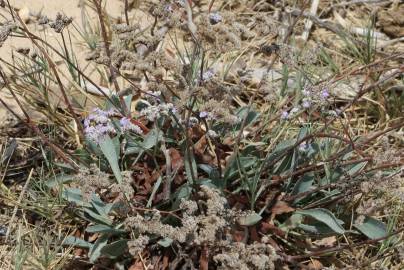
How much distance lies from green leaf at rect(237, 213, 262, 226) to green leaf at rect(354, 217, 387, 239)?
0.43 metres

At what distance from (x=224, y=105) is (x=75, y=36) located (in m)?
1.80

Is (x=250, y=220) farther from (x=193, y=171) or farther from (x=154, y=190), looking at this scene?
(x=154, y=190)

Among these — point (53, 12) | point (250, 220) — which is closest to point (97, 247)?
point (250, 220)

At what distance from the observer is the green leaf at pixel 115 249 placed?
2.51 metres

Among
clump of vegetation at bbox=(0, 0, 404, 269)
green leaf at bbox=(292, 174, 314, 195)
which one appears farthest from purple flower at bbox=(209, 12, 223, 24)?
green leaf at bbox=(292, 174, 314, 195)

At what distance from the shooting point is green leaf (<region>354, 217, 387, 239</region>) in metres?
2.60

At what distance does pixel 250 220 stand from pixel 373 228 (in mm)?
531

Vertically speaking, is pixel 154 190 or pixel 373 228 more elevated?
pixel 154 190

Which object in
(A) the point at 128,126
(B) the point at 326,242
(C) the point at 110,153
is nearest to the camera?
(A) the point at 128,126

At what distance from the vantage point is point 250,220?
2496mm

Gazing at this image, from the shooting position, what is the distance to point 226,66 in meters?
3.62

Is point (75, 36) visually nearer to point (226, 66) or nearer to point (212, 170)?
point (226, 66)

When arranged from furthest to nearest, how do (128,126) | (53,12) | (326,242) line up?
(53,12)
(326,242)
(128,126)

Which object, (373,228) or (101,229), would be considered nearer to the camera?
(101,229)
